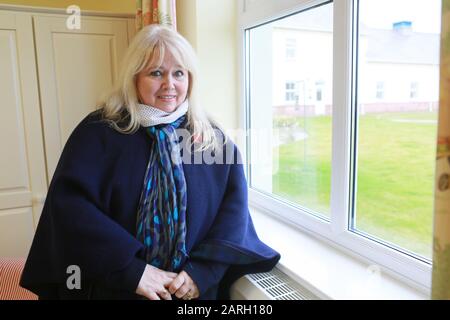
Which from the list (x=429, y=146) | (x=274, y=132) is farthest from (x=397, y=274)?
(x=274, y=132)

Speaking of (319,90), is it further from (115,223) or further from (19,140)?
(19,140)

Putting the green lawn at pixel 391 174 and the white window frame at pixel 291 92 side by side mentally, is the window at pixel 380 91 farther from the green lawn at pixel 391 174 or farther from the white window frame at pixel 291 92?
the white window frame at pixel 291 92

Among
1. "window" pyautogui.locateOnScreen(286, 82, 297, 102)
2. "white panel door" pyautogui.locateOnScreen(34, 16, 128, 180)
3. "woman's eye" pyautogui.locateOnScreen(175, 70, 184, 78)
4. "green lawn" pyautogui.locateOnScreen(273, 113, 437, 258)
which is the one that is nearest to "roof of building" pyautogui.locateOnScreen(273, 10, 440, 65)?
"green lawn" pyautogui.locateOnScreen(273, 113, 437, 258)

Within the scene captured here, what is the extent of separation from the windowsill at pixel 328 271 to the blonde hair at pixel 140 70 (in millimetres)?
448

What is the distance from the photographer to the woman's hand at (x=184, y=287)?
105cm

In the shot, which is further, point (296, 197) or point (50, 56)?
point (50, 56)

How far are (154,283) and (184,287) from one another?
0.09 m

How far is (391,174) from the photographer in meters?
1.12

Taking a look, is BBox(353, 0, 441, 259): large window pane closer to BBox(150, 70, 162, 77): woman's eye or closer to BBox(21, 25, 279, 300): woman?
BBox(21, 25, 279, 300): woman

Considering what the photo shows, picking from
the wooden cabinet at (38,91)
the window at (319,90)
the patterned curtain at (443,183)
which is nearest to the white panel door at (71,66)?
the wooden cabinet at (38,91)

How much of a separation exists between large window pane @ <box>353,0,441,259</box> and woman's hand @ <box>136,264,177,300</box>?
2.12 ft

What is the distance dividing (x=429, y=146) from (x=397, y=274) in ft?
1.20

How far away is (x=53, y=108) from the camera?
188cm

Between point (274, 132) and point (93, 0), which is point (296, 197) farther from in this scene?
point (93, 0)
